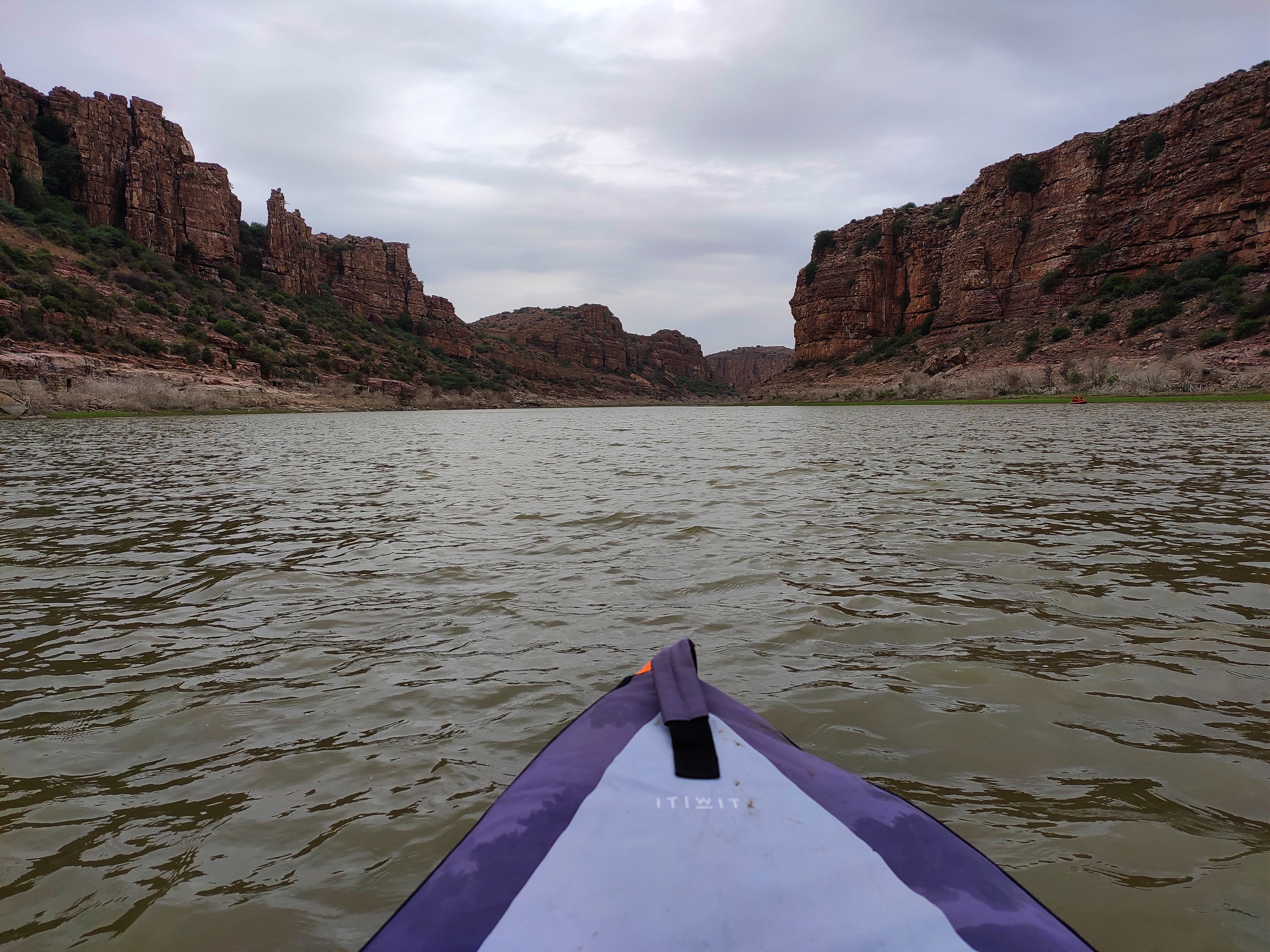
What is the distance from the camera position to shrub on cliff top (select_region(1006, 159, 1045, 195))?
2537 inches

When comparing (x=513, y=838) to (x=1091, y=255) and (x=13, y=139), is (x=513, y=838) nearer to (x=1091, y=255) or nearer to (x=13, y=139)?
(x=1091, y=255)

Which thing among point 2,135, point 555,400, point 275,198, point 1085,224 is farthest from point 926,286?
point 2,135

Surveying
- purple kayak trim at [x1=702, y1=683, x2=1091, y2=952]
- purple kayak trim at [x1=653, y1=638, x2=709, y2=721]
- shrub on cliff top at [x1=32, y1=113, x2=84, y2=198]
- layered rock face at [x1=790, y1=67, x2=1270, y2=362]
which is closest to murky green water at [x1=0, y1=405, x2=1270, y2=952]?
purple kayak trim at [x1=702, y1=683, x2=1091, y2=952]

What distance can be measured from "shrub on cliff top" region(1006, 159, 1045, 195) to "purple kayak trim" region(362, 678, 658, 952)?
8070 centimetres

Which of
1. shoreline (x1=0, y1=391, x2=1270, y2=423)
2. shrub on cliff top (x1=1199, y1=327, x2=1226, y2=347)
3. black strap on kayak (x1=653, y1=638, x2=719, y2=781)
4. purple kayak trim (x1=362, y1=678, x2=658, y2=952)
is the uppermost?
shrub on cliff top (x1=1199, y1=327, x2=1226, y2=347)

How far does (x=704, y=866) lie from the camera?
59.2 inches

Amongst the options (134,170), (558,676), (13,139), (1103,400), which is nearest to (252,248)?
(134,170)

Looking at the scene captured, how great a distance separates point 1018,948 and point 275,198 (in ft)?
334

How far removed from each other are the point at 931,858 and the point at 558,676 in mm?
2178

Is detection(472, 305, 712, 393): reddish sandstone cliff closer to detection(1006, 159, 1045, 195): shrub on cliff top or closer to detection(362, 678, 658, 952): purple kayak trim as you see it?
detection(1006, 159, 1045, 195): shrub on cliff top

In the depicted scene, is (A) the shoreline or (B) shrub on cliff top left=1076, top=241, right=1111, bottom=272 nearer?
(A) the shoreline

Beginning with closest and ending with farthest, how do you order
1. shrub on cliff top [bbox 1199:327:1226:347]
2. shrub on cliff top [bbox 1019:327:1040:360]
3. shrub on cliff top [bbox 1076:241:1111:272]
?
shrub on cliff top [bbox 1199:327:1226:347] < shrub on cliff top [bbox 1019:327:1040:360] < shrub on cliff top [bbox 1076:241:1111:272]

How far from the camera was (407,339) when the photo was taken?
10281cm

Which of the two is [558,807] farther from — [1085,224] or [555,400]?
[555,400]
